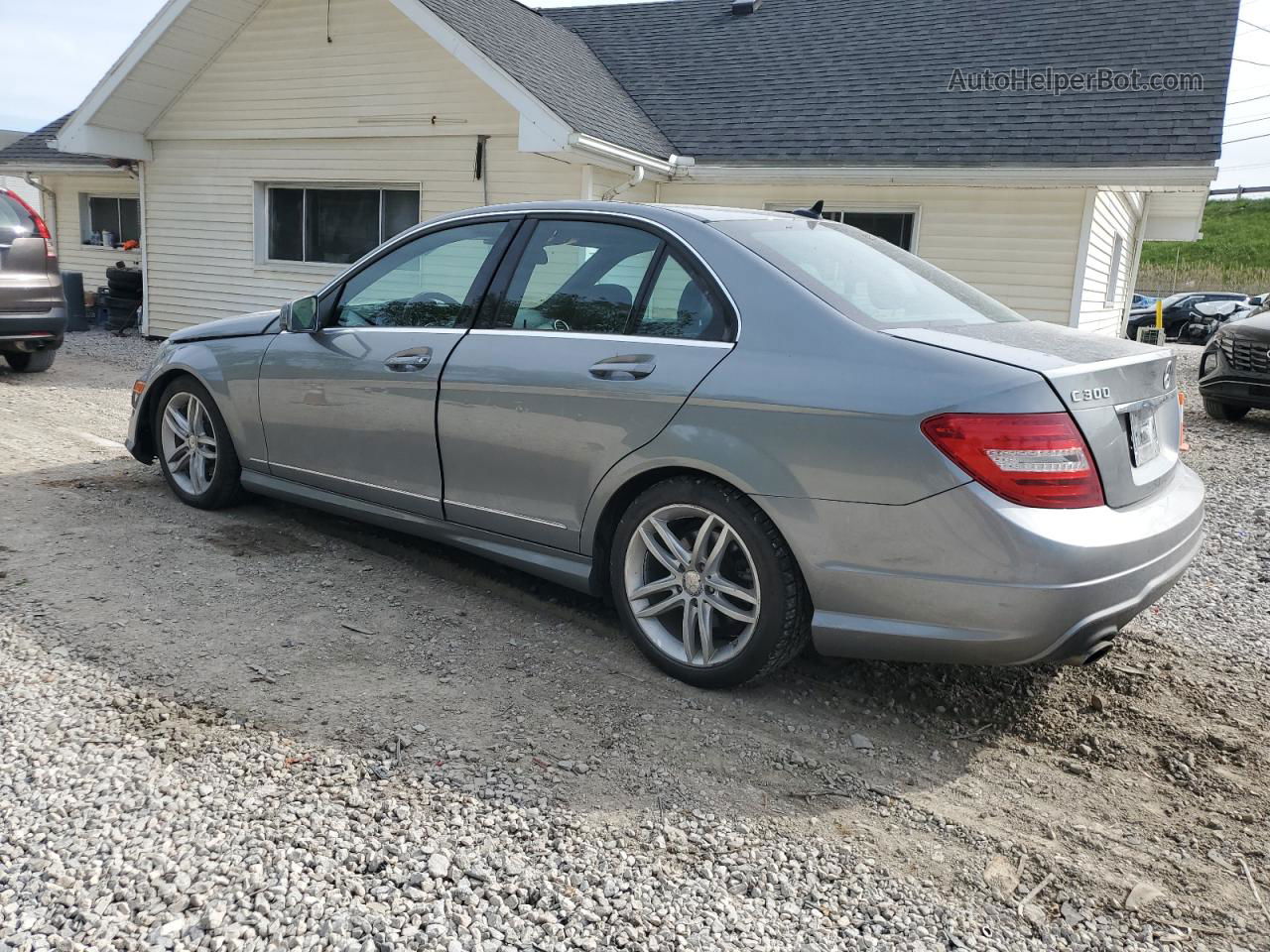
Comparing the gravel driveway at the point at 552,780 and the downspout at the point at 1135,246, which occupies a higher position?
the downspout at the point at 1135,246

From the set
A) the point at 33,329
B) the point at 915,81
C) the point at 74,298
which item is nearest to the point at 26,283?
the point at 33,329

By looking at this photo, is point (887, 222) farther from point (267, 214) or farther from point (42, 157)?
point (42, 157)

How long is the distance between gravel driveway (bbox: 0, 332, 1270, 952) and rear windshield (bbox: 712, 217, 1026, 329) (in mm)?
1318

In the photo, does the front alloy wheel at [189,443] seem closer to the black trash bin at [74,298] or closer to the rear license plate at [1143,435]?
the rear license plate at [1143,435]

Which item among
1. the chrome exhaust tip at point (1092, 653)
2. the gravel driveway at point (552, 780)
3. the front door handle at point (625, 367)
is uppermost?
the front door handle at point (625, 367)

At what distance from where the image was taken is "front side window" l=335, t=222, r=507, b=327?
421 cm

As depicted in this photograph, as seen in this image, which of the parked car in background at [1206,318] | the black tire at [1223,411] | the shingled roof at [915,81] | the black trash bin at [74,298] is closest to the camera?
the black tire at [1223,411]

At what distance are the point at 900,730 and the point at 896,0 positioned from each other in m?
14.1

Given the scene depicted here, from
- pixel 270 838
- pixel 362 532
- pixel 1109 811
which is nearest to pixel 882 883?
pixel 1109 811

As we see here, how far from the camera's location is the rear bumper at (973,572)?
2793 millimetres

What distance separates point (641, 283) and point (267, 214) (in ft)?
37.3

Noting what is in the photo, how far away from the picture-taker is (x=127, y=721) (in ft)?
10.2

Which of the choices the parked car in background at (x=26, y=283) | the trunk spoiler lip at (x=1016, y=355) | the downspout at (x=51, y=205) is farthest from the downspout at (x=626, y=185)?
the downspout at (x=51, y=205)

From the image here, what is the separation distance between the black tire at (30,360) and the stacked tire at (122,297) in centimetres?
526
